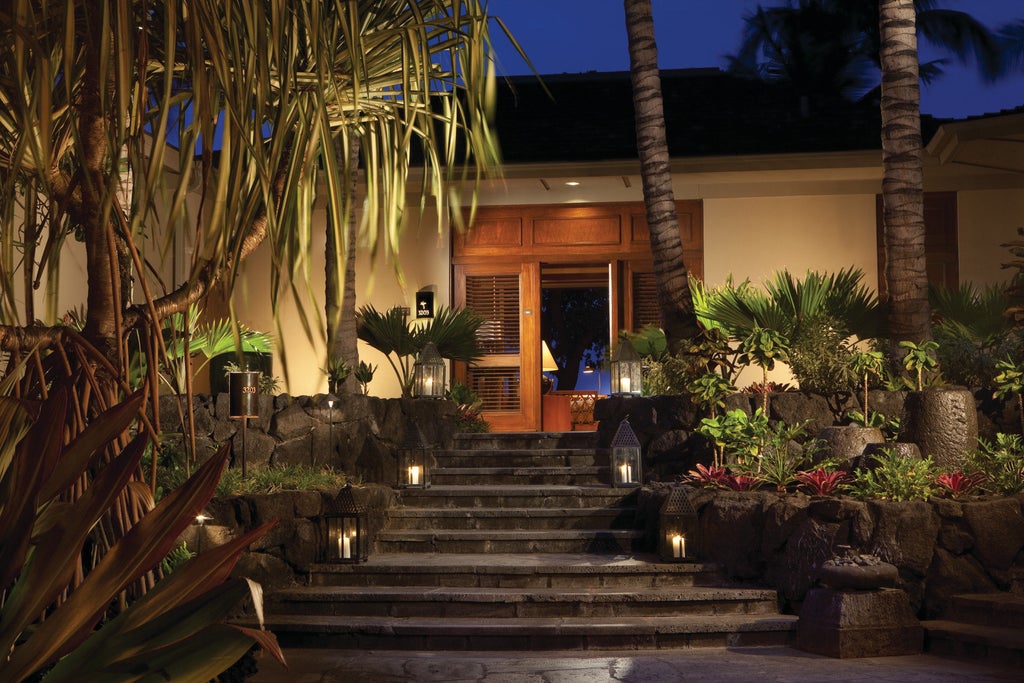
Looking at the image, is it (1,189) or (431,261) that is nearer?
(1,189)

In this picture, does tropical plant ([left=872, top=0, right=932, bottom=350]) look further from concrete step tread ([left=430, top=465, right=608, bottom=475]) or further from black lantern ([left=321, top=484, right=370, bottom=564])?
black lantern ([left=321, top=484, right=370, bottom=564])

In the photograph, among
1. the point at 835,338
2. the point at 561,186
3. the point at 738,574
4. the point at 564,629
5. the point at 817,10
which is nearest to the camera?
the point at 564,629

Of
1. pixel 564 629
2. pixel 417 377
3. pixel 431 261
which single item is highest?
pixel 431 261

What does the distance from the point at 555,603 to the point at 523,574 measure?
1.83ft

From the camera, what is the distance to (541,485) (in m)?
10.6

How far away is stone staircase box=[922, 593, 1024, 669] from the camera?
6816 mm

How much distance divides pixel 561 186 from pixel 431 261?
197cm

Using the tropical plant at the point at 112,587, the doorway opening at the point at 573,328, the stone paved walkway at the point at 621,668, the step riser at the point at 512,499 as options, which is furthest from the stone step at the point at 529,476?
the doorway opening at the point at 573,328

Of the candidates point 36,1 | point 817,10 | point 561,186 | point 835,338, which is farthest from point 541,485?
point 817,10

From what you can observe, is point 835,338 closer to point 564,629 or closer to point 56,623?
point 564,629

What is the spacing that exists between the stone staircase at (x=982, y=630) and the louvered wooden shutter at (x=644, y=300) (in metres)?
7.67

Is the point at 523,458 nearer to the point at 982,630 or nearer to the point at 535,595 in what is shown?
the point at 535,595

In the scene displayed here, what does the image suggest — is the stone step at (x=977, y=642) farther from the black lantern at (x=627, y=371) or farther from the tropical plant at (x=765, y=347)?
the black lantern at (x=627, y=371)

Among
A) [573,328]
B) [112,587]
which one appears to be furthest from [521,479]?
[573,328]
